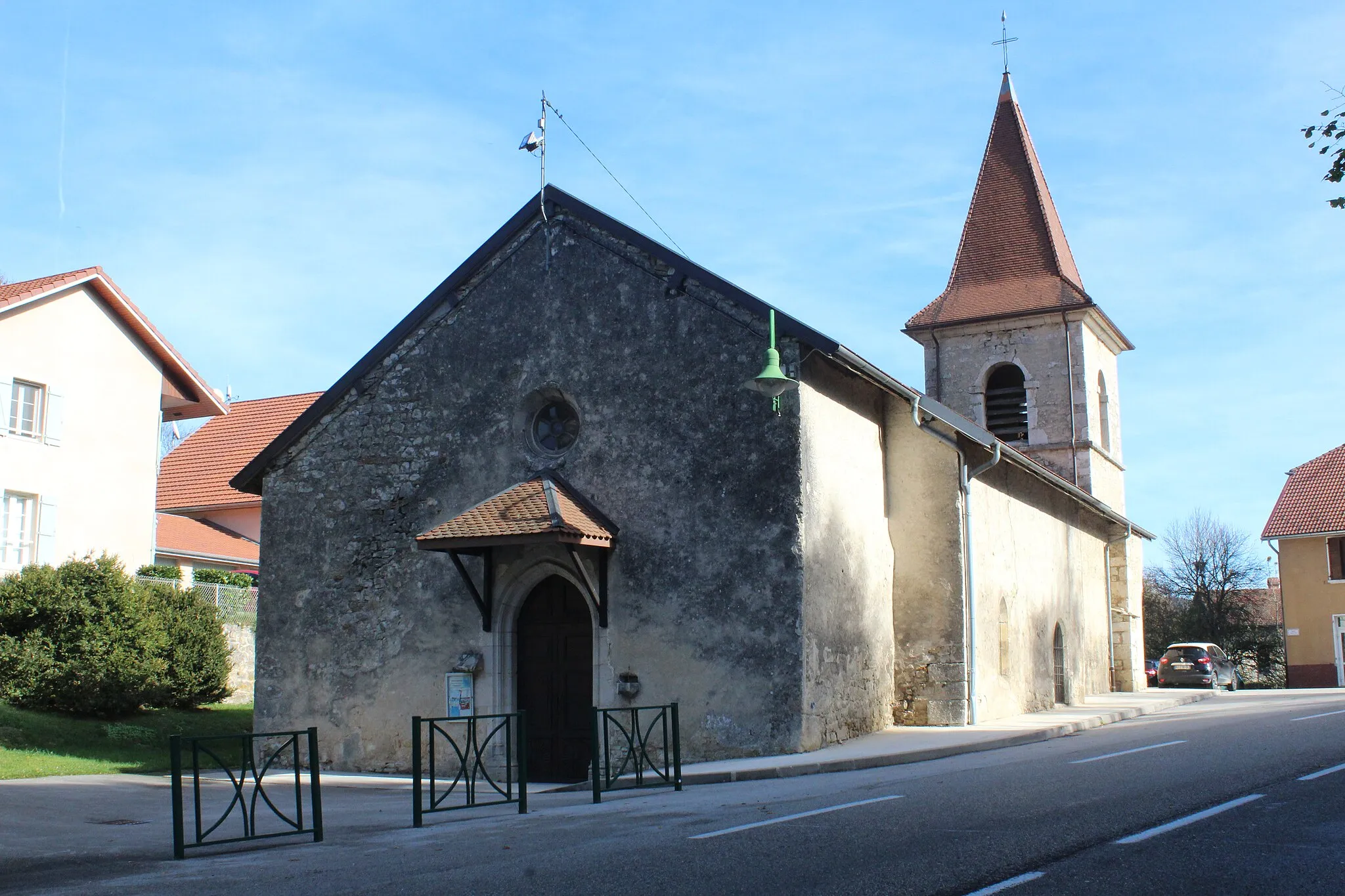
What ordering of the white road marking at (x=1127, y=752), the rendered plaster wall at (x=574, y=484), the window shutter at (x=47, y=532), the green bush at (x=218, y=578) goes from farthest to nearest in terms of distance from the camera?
the green bush at (x=218, y=578) → the window shutter at (x=47, y=532) → the rendered plaster wall at (x=574, y=484) → the white road marking at (x=1127, y=752)

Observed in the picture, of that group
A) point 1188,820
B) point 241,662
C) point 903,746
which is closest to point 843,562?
point 903,746

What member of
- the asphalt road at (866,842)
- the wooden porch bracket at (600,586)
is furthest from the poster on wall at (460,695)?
the asphalt road at (866,842)

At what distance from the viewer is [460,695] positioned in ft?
51.8

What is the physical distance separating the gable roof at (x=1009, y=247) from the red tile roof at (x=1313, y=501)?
46.2 feet

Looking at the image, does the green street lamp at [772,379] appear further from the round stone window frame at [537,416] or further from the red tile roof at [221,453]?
the red tile roof at [221,453]

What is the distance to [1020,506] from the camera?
2133 centimetres

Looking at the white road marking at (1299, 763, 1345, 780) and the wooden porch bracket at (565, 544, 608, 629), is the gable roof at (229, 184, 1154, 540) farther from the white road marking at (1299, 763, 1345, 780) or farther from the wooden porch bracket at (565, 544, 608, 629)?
the white road marking at (1299, 763, 1345, 780)

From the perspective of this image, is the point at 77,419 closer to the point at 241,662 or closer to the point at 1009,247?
the point at 241,662

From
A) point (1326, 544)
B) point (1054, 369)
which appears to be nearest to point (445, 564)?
point (1054, 369)

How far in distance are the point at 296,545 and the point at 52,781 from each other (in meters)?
4.33

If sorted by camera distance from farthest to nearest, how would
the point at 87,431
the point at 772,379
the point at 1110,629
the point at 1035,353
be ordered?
the point at 1035,353
the point at 1110,629
the point at 87,431
the point at 772,379

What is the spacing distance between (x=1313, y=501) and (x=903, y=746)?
102 ft

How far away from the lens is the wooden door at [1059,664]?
2300 centimetres

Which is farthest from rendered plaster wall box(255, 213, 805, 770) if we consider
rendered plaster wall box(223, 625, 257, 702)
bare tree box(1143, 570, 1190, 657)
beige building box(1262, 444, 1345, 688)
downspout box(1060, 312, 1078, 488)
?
bare tree box(1143, 570, 1190, 657)
